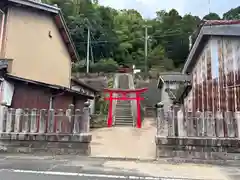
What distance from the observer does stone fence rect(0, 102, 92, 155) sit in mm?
8305

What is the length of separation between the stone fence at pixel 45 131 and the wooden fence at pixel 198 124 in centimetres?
257

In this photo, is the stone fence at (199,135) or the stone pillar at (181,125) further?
the stone pillar at (181,125)

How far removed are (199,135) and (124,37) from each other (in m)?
45.6

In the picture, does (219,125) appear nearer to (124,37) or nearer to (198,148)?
(198,148)

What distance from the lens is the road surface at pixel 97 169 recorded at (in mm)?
5965

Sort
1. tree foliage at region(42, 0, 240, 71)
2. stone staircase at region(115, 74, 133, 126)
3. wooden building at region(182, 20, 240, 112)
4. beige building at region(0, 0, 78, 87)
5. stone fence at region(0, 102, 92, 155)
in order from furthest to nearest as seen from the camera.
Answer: tree foliage at region(42, 0, 240, 71), stone staircase at region(115, 74, 133, 126), beige building at region(0, 0, 78, 87), wooden building at region(182, 20, 240, 112), stone fence at region(0, 102, 92, 155)

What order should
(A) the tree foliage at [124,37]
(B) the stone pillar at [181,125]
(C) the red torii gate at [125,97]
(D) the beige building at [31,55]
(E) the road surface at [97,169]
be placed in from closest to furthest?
1. (E) the road surface at [97,169]
2. (B) the stone pillar at [181,125]
3. (D) the beige building at [31,55]
4. (C) the red torii gate at [125,97]
5. (A) the tree foliage at [124,37]

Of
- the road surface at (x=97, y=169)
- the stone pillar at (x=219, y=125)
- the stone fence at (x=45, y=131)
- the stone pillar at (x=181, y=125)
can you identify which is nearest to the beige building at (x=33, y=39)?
the stone fence at (x=45, y=131)

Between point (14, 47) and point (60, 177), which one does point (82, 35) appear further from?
point (60, 177)

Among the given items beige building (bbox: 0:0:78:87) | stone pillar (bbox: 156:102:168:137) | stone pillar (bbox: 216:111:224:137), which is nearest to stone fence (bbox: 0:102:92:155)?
stone pillar (bbox: 156:102:168:137)

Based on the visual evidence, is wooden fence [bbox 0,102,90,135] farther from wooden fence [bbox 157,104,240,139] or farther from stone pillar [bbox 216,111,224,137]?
stone pillar [bbox 216,111,224,137]

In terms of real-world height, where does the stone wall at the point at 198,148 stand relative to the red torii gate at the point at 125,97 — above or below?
below

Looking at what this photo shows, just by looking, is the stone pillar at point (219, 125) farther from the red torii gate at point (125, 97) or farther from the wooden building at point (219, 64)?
the red torii gate at point (125, 97)

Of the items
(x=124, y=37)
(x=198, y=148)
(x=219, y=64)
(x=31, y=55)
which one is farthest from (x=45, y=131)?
(x=124, y=37)
